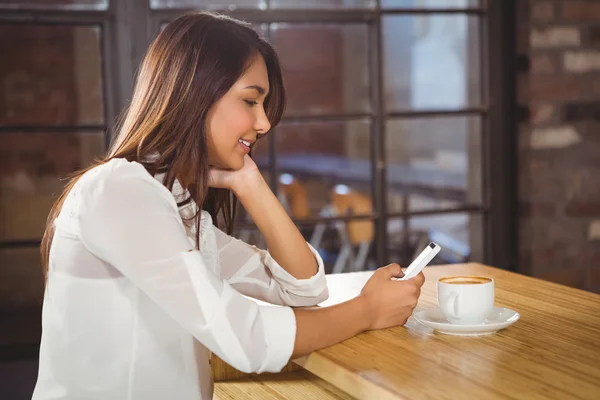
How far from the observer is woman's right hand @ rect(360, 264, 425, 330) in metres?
1.47

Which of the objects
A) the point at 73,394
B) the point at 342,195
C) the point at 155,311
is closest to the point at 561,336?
A: the point at 155,311

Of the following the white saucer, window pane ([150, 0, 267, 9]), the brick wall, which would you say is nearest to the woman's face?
the white saucer

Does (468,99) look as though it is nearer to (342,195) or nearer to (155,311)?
(342,195)

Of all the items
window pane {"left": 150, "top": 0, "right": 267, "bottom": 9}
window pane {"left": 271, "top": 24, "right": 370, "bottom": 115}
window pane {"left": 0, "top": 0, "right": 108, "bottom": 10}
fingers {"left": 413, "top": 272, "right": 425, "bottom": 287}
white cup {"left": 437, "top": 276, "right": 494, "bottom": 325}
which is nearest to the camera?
white cup {"left": 437, "top": 276, "right": 494, "bottom": 325}

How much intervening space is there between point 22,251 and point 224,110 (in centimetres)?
165

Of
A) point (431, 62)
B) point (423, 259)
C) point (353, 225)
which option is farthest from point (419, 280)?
point (431, 62)

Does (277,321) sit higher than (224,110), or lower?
lower

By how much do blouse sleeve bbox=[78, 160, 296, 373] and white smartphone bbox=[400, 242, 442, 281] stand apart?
282 mm

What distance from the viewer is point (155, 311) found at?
1451 millimetres

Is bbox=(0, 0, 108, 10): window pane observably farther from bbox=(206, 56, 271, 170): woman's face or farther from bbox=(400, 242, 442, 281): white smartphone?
bbox=(400, 242, 442, 281): white smartphone

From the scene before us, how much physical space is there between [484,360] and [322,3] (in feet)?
6.96

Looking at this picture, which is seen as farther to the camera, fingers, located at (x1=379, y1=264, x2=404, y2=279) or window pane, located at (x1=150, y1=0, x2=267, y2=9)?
window pane, located at (x1=150, y1=0, x2=267, y2=9)

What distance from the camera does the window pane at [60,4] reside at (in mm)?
2867

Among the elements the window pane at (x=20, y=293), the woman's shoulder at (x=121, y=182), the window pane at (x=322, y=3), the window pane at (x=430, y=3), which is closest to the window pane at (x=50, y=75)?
the window pane at (x=20, y=293)
